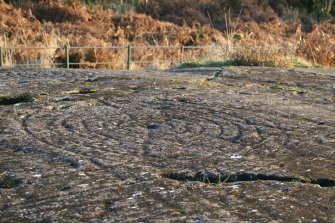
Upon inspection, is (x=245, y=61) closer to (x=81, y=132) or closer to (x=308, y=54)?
(x=308, y=54)

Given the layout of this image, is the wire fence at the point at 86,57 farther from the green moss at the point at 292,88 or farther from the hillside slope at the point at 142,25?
the green moss at the point at 292,88

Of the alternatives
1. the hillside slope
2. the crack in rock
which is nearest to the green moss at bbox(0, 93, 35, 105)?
the crack in rock

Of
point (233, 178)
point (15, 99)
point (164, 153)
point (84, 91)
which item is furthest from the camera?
point (84, 91)

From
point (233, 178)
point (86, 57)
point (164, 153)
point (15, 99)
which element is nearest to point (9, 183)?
point (164, 153)

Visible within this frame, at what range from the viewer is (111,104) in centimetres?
457

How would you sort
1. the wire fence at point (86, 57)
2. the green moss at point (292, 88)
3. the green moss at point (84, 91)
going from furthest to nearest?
1. the wire fence at point (86, 57)
2. the green moss at point (292, 88)
3. the green moss at point (84, 91)

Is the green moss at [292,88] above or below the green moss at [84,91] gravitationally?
below

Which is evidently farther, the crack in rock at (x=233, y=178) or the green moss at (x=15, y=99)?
the green moss at (x=15, y=99)

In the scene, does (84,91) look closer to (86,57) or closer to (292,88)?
(292,88)

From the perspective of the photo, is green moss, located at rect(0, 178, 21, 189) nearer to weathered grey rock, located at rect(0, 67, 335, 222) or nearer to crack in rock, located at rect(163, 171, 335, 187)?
weathered grey rock, located at rect(0, 67, 335, 222)

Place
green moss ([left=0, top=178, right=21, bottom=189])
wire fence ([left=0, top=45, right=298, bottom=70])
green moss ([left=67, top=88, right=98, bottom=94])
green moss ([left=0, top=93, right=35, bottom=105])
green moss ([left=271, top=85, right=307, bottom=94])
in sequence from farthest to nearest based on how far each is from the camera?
1. wire fence ([left=0, top=45, right=298, bottom=70])
2. green moss ([left=271, top=85, right=307, bottom=94])
3. green moss ([left=67, top=88, right=98, bottom=94])
4. green moss ([left=0, top=93, right=35, bottom=105])
5. green moss ([left=0, top=178, right=21, bottom=189])

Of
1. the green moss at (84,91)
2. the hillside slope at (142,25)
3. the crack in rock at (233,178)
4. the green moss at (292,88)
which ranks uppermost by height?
the hillside slope at (142,25)

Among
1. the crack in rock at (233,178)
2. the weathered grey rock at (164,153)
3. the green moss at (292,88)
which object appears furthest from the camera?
the green moss at (292,88)

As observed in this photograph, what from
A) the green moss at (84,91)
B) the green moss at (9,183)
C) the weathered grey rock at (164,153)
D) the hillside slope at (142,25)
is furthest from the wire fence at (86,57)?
the green moss at (9,183)
